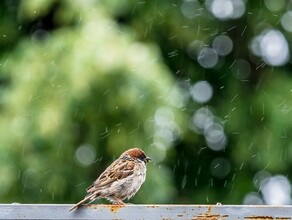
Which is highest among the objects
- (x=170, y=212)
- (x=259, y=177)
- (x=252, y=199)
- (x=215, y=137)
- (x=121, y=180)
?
(x=170, y=212)

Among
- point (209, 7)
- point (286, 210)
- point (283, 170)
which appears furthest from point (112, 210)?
point (209, 7)

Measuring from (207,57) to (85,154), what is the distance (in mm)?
2211

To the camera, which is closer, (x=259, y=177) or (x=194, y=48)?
(x=259, y=177)

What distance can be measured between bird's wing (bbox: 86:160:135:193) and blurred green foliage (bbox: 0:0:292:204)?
1386mm

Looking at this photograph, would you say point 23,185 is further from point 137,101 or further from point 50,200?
point 137,101

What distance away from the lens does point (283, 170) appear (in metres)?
8.47

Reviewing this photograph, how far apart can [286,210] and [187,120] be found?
5.45m

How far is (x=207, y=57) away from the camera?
362 inches

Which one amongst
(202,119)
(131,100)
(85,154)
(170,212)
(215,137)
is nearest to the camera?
(170,212)

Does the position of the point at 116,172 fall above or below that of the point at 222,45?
above

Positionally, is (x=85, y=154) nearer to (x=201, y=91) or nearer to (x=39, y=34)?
(x=39, y=34)

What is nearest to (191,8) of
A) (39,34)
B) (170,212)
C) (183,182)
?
(39,34)

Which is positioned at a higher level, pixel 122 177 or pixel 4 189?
pixel 122 177

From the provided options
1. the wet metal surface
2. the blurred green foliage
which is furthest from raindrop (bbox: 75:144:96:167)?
the wet metal surface
